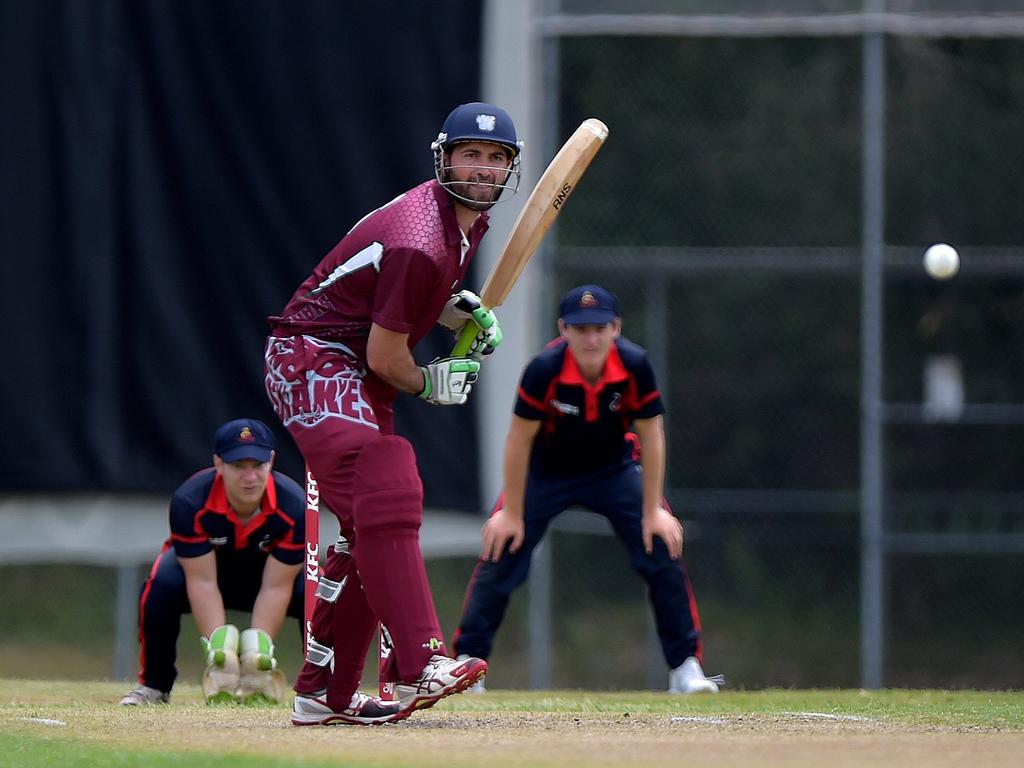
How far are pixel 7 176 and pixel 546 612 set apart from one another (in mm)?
4428

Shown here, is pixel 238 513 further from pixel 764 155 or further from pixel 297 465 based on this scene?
pixel 764 155

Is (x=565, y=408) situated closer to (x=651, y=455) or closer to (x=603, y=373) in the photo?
(x=603, y=373)

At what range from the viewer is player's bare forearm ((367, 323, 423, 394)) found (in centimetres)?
530

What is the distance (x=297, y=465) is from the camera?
11.5 m

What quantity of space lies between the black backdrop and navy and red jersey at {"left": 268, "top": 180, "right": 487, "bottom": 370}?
6.07 m

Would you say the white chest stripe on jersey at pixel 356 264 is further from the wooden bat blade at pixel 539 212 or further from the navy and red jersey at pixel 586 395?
the navy and red jersey at pixel 586 395

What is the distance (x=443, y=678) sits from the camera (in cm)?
514

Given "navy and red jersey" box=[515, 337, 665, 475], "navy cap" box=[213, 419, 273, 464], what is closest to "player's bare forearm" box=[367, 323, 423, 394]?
"navy cap" box=[213, 419, 273, 464]

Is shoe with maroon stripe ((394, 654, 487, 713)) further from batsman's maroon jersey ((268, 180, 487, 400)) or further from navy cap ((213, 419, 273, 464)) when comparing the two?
navy cap ((213, 419, 273, 464))

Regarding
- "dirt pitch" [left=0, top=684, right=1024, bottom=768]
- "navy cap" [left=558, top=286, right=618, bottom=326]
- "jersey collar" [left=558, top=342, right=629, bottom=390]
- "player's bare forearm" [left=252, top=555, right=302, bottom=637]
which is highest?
"navy cap" [left=558, top=286, right=618, bottom=326]

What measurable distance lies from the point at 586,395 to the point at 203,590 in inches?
73.9

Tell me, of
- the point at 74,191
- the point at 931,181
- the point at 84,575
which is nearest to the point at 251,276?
the point at 74,191

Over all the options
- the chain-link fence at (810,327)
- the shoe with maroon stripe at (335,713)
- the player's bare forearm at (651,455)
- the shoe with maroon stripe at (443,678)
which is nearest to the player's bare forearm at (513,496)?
the player's bare forearm at (651,455)

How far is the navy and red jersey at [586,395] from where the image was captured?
8023mm
